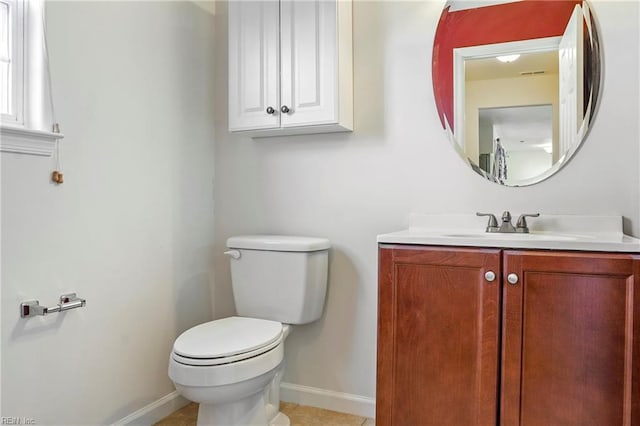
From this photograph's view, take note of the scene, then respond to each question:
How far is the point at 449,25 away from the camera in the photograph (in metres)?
1.91

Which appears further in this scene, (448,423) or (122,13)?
(122,13)

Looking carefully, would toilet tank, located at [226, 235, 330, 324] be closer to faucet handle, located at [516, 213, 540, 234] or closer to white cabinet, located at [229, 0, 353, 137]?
white cabinet, located at [229, 0, 353, 137]

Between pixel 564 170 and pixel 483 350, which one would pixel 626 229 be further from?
pixel 483 350

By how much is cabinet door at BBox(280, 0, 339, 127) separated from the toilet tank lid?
0.51 meters

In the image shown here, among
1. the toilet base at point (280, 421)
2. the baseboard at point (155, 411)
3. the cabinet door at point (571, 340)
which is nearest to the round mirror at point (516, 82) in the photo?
the cabinet door at point (571, 340)

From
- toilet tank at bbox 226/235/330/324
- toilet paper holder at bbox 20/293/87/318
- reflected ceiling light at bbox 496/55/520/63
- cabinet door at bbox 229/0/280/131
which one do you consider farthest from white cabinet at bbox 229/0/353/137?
toilet paper holder at bbox 20/293/87/318

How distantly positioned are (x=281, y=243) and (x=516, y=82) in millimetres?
1157

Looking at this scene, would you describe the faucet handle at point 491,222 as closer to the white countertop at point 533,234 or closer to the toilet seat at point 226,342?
the white countertop at point 533,234

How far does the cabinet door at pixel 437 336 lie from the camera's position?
4.72ft

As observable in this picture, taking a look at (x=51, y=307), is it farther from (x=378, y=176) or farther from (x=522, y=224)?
(x=522, y=224)

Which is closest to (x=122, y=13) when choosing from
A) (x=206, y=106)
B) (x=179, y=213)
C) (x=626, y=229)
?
(x=206, y=106)

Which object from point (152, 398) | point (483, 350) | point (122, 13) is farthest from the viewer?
point (152, 398)

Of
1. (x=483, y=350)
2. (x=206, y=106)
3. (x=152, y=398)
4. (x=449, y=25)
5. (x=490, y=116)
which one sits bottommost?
(x=152, y=398)

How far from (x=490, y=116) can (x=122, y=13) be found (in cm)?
155
